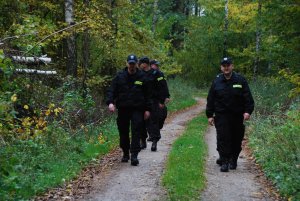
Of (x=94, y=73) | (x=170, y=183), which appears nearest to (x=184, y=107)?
(x=94, y=73)

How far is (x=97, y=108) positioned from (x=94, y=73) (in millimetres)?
3555

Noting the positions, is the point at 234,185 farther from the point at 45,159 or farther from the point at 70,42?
the point at 70,42

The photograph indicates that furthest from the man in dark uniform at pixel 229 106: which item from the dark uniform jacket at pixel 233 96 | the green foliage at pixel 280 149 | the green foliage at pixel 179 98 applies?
the green foliage at pixel 179 98

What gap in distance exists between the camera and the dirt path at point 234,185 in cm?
721

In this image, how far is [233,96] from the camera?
9078mm

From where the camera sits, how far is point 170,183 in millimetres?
7680

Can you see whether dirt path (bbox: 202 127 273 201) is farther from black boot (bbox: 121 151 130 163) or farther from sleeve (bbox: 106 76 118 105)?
sleeve (bbox: 106 76 118 105)

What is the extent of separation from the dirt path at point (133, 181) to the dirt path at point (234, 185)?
89cm

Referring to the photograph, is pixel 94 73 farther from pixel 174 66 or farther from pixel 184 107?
pixel 174 66

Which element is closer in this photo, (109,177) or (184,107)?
(109,177)

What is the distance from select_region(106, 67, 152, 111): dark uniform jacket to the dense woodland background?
56.1 inches

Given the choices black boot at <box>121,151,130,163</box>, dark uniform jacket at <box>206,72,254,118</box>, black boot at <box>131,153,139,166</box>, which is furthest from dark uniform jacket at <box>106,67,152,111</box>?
dark uniform jacket at <box>206,72,254,118</box>

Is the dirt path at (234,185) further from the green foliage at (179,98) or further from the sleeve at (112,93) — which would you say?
the green foliage at (179,98)

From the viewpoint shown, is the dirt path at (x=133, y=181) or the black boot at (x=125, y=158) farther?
the black boot at (x=125, y=158)
